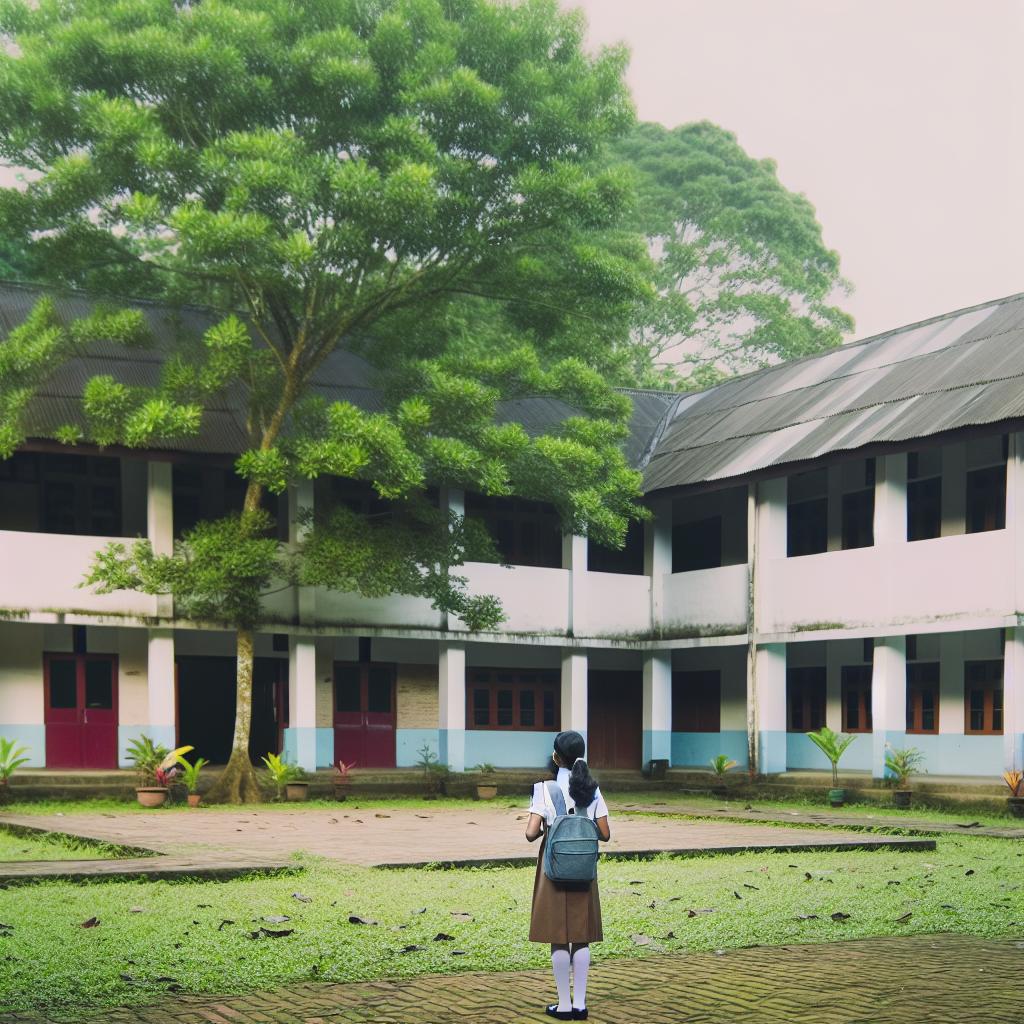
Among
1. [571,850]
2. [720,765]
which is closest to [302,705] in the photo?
[720,765]

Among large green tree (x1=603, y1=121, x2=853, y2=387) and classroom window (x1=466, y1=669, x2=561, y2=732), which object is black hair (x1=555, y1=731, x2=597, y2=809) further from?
large green tree (x1=603, y1=121, x2=853, y2=387)

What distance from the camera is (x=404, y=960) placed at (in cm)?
761

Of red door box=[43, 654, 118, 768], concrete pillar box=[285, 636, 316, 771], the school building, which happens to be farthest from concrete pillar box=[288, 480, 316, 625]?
red door box=[43, 654, 118, 768]

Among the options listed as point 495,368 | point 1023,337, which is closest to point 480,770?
point 495,368

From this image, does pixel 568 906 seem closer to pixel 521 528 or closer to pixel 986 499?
pixel 986 499

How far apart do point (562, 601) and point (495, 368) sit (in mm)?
5470

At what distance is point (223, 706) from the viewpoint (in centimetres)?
2522

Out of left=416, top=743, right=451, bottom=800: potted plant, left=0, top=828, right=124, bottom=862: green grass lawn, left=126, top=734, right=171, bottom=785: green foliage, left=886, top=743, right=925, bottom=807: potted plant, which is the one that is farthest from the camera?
left=416, top=743, right=451, bottom=800: potted plant

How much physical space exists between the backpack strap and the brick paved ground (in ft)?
15.6

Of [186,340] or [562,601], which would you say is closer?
[186,340]

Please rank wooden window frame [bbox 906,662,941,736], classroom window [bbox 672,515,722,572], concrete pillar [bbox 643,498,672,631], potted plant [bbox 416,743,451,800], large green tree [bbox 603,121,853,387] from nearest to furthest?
→ 1. wooden window frame [bbox 906,662,941,736]
2. potted plant [bbox 416,743,451,800]
3. concrete pillar [bbox 643,498,672,631]
4. classroom window [bbox 672,515,722,572]
5. large green tree [bbox 603,121,853,387]

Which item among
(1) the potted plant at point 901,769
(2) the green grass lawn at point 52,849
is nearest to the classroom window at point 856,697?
(1) the potted plant at point 901,769

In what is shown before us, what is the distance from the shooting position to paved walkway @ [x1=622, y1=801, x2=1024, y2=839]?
16.6 m

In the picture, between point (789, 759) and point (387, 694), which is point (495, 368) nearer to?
point (387, 694)
